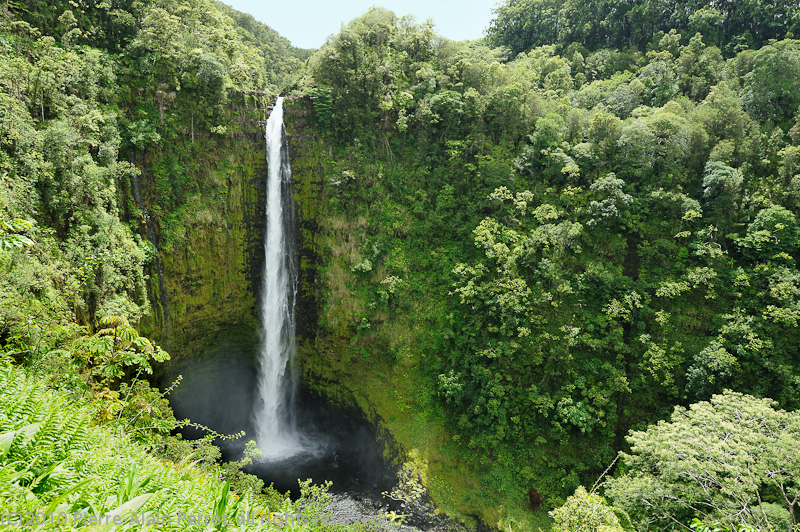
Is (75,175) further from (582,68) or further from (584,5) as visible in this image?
(584,5)

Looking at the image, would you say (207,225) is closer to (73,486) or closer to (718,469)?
(73,486)

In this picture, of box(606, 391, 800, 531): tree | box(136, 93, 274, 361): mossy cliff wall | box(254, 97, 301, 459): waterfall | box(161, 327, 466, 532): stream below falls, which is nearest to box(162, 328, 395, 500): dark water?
box(161, 327, 466, 532): stream below falls

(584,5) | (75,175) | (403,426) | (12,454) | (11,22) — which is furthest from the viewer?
(584,5)

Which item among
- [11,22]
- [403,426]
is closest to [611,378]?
[403,426]

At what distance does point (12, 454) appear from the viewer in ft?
7.22

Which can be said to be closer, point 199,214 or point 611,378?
point 611,378

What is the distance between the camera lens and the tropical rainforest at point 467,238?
10211 millimetres

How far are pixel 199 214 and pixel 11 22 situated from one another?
7976mm

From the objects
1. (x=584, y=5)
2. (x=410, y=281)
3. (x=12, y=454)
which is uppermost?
(x=584, y=5)

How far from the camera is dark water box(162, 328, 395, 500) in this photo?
14.3 meters

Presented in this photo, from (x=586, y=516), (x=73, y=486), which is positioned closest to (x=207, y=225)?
(x=73, y=486)

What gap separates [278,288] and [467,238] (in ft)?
29.1

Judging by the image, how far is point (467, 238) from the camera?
54.8 ft

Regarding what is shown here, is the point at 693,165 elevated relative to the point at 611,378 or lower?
elevated
